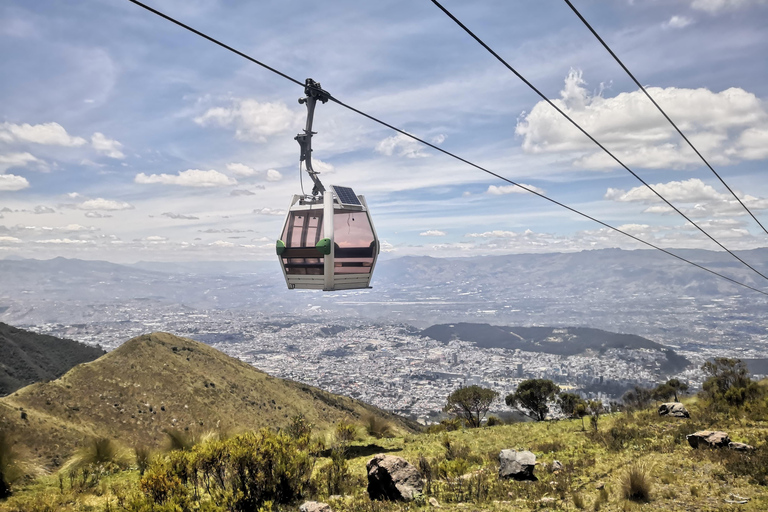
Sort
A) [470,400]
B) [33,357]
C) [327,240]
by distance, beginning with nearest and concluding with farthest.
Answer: [327,240]
[470,400]
[33,357]

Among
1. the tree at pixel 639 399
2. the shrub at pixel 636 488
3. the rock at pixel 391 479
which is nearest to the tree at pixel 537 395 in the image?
the tree at pixel 639 399

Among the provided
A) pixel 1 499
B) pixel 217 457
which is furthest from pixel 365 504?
pixel 1 499

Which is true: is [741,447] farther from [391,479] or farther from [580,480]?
[391,479]

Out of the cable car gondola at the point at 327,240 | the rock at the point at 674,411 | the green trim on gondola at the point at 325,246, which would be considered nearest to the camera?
the green trim on gondola at the point at 325,246

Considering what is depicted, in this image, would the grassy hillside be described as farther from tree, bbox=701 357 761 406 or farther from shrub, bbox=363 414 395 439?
shrub, bbox=363 414 395 439

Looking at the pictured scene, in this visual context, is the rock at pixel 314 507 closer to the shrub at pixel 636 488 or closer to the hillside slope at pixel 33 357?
the shrub at pixel 636 488

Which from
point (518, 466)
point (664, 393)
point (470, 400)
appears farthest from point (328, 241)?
point (664, 393)
